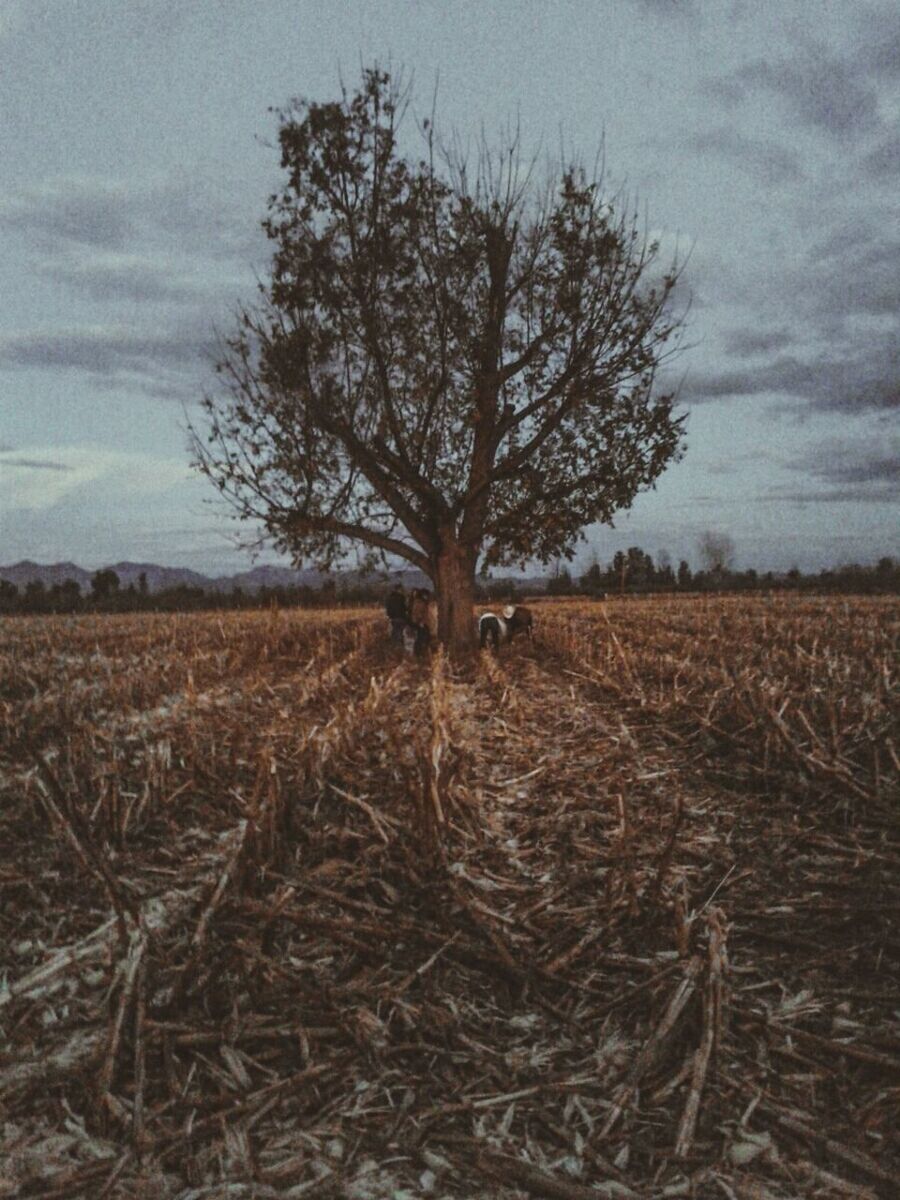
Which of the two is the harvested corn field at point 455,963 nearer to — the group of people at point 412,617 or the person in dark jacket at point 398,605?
the group of people at point 412,617

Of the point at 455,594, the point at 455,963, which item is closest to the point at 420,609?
the point at 455,594

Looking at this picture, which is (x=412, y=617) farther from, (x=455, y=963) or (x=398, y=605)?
(x=455, y=963)

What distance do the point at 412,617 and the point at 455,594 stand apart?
1.80 metres

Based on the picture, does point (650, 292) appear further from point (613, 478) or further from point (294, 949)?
point (294, 949)

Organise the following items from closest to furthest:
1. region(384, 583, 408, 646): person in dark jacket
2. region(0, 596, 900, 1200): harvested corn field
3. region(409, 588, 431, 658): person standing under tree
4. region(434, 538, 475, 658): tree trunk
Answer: region(0, 596, 900, 1200): harvested corn field < region(434, 538, 475, 658): tree trunk < region(409, 588, 431, 658): person standing under tree < region(384, 583, 408, 646): person in dark jacket

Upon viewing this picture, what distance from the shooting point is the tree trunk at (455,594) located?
17.7m

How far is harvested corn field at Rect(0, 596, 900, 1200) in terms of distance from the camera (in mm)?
2785

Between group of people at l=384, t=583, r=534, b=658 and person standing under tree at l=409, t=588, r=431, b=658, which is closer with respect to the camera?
group of people at l=384, t=583, r=534, b=658

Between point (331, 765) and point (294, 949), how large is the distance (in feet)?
8.71

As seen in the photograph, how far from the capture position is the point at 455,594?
699 inches

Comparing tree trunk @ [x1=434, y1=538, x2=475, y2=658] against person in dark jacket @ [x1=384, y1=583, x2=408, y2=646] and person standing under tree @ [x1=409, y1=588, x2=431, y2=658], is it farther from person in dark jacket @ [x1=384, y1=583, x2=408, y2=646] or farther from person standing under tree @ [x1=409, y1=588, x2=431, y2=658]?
person in dark jacket @ [x1=384, y1=583, x2=408, y2=646]

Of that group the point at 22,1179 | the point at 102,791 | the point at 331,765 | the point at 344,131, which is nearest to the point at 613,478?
the point at 344,131

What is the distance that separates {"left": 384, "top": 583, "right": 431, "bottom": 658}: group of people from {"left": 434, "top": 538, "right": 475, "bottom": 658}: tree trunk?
20.9 inches

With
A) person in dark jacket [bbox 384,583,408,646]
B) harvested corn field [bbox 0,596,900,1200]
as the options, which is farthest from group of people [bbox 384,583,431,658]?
harvested corn field [bbox 0,596,900,1200]
